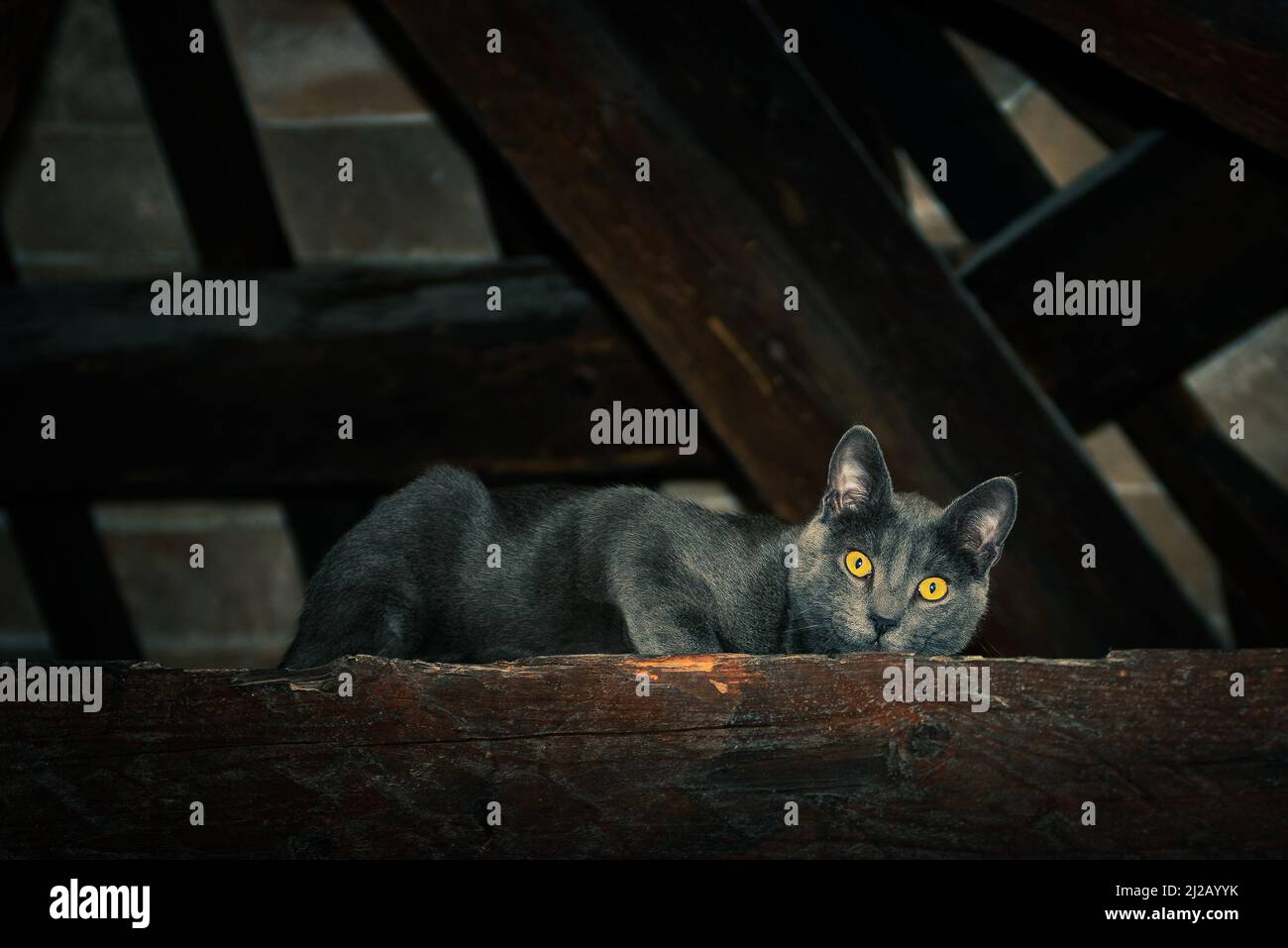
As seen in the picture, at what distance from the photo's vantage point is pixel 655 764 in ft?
6.49

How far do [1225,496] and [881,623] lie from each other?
3.59 m

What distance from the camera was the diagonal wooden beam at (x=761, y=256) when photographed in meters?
3.38

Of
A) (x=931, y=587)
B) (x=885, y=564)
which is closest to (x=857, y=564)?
(x=885, y=564)

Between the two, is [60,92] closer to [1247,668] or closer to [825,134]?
[825,134]

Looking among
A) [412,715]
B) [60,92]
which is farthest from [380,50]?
[412,715]

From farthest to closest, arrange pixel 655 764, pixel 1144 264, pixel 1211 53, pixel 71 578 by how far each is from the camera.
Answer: pixel 71 578
pixel 1144 264
pixel 1211 53
pixel 655 764

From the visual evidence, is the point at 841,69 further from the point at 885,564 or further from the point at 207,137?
the point at 885,564

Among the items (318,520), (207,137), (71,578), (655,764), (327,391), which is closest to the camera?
(655,764)

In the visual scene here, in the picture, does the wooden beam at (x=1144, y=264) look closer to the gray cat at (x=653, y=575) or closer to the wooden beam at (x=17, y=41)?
the gray cat at (x=653, y=575)

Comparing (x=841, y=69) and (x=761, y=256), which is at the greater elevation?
(x=841, y=69)

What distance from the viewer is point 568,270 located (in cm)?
520

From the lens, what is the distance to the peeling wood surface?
1.96 m

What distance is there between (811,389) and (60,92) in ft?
21.4

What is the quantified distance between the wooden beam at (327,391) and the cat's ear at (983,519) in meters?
2.40
